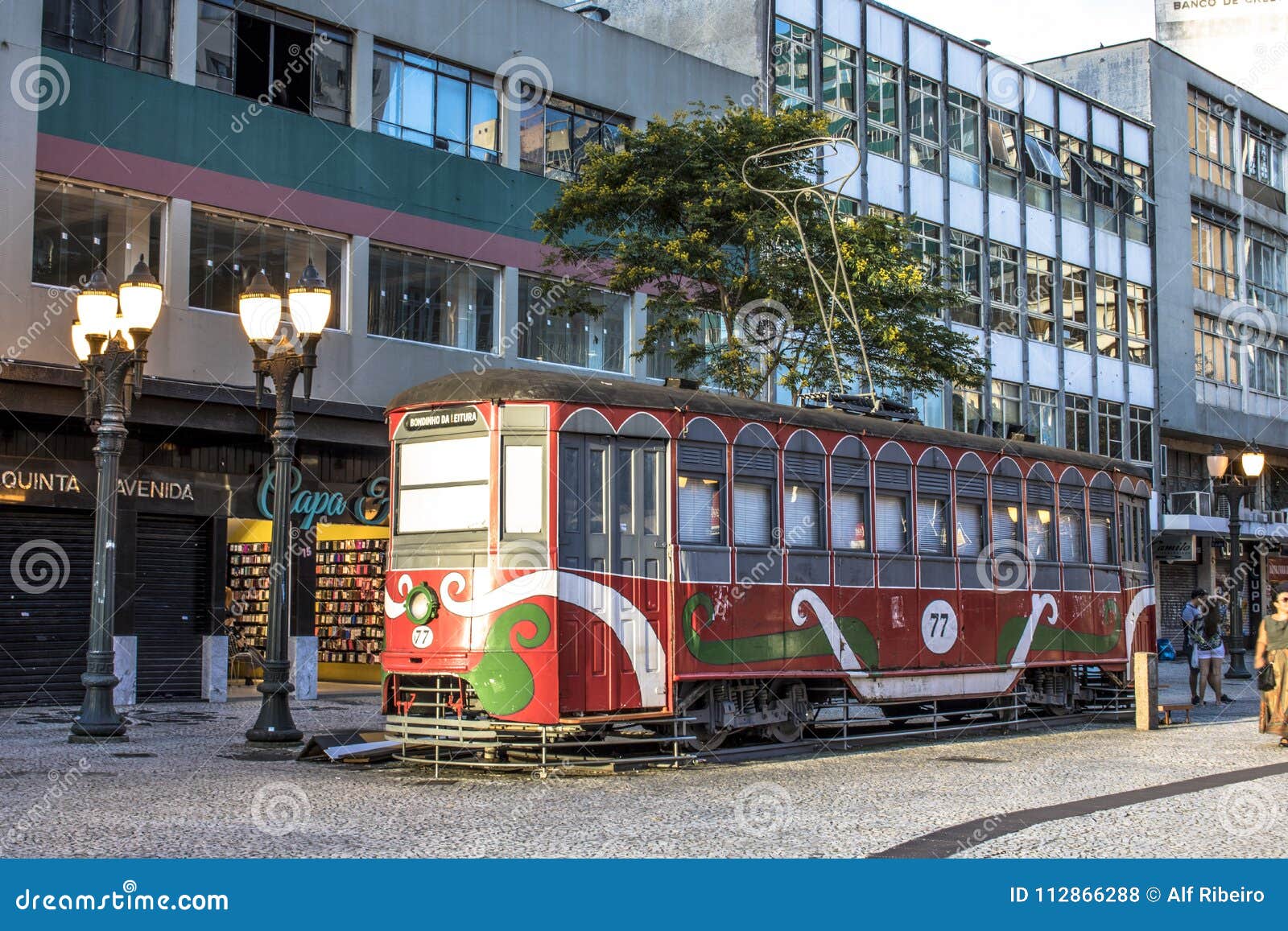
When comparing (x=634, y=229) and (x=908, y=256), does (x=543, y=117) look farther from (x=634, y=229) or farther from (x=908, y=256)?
(x=908, y=256)

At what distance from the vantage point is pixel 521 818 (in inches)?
411

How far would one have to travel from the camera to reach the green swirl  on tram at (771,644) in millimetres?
14375

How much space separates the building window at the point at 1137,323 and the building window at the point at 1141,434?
1.60 metres

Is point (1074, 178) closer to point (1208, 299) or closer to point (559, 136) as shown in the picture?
point (1208, 299)

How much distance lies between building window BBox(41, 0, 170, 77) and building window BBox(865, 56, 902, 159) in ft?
67.2

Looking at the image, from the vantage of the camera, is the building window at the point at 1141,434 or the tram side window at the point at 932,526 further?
the building window at the point at 1141,434

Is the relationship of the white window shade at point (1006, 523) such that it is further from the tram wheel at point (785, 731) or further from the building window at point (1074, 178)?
the building window at point (1074, 178)

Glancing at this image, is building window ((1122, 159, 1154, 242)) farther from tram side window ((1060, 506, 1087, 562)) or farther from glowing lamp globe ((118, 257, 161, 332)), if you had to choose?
glowing lamp globe ((118, 257, 161, 332))

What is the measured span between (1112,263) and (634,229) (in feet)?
81.0

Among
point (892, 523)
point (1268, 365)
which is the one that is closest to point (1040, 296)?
point (1268, 365)

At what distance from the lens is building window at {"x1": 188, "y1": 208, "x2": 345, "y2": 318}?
21969mm

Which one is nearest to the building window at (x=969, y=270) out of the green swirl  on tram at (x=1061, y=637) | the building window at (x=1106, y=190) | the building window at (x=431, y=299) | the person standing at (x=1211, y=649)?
the building window at (x=1106, y=190)

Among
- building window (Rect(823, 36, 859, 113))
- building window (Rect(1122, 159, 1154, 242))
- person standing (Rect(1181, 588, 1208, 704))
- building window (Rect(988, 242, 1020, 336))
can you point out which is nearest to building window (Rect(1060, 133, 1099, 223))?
building window (Rect(1122, 159, 1154, 242))

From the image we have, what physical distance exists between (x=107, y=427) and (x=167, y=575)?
6861mm
